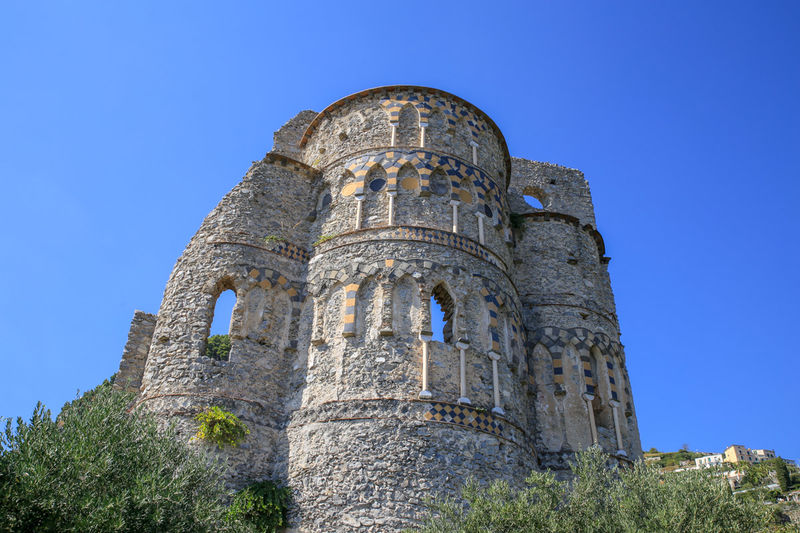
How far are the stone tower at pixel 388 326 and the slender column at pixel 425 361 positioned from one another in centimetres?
3

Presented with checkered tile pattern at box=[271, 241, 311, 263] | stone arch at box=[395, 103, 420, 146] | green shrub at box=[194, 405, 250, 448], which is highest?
stone arch at box=[395, 103, 420, 146]

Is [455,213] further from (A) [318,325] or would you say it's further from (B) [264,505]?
(B) [264,505]

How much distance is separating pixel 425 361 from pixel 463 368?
96 centimetres

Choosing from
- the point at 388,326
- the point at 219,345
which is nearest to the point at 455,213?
the point at 388,326

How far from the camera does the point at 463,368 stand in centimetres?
1445

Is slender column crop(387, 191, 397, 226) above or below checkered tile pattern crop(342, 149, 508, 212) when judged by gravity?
below

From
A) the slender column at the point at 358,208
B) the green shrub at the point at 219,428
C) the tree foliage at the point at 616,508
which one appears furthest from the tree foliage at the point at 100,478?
the slender column at the point at 358,208

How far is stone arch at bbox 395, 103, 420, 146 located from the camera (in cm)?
1822

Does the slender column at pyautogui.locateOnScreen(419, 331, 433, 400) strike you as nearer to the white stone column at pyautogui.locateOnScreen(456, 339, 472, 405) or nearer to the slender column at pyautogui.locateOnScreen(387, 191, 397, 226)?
the white stone column at pyautogui.locateOnScreen(456, 339, 472, 405)

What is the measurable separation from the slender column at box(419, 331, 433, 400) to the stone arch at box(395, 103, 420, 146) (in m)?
6.17

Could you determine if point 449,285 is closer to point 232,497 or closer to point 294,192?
point 294,192

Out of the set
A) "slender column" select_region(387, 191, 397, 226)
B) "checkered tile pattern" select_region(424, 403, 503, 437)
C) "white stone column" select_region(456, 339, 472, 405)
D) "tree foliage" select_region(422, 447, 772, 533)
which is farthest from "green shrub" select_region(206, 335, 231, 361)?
"tree foliage" select_region(422, 447, 772, 533)

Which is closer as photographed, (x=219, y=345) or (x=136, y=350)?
(x=136, y=350)

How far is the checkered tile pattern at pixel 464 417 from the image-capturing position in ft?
44.6
